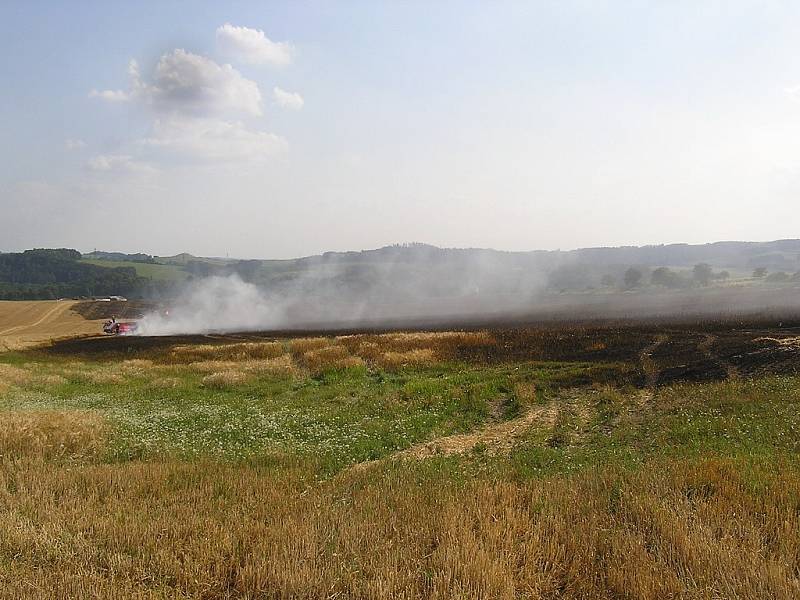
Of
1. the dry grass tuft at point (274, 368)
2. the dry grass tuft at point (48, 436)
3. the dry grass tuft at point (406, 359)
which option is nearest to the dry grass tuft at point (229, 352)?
the dry grass tuft at point (274, 368)

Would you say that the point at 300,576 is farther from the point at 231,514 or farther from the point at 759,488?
the point at 759,488

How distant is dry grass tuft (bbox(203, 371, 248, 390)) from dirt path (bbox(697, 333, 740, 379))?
952 inches

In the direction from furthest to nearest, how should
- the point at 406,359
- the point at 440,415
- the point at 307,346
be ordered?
the point at 307,346 → the point at 406,359 → the point at 440,415

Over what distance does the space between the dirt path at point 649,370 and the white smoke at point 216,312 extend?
69.8m

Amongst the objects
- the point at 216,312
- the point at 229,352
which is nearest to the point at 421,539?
the point at 229,352

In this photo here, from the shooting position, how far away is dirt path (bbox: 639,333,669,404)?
18.3m

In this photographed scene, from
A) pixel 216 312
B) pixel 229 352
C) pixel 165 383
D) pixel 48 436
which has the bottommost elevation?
pixel 229 352

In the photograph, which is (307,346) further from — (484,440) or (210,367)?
(484,440)

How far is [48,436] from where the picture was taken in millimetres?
13359

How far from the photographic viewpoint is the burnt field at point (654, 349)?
21.0 meters

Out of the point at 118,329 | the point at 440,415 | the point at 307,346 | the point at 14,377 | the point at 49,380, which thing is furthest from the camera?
the point at 118,329

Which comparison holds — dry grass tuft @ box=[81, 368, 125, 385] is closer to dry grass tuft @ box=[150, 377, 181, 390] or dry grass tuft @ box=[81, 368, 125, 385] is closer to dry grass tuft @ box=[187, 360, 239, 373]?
dry grass tuft @ box=[150, 377, 181, 390]

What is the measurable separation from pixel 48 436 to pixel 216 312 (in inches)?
4171

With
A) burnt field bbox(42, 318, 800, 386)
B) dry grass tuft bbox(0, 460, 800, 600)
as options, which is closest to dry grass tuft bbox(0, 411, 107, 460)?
dry grass tuft bbox(0, 460, 800, 600)
